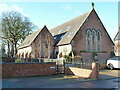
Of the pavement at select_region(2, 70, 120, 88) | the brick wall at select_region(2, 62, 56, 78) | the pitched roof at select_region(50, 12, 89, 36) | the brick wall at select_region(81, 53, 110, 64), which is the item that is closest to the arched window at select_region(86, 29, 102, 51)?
the brick wall at select_region(81, 53, 110, 64)

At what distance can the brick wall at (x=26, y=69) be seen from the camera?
14.8m

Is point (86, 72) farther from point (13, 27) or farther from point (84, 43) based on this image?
point (13, 27)

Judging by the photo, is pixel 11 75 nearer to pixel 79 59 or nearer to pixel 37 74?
pixel 37 74

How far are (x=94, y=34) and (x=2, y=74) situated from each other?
2330 cm

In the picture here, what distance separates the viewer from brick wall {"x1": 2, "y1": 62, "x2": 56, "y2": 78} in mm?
14758

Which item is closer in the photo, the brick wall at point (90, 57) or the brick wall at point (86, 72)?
the brick wall at point (86, 72)

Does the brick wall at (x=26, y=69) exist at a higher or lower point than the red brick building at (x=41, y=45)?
lower

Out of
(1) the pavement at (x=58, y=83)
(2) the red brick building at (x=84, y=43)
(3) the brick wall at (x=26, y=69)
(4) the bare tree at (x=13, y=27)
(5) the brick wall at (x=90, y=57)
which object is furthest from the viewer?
(4) the bare tree at (x=13, y=27)

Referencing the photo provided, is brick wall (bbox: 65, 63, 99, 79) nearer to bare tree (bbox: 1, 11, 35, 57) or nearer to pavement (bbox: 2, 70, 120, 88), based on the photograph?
pavement (bbox: 2, 70, 120, 88)

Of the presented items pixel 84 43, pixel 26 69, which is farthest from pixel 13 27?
pixel 26 69

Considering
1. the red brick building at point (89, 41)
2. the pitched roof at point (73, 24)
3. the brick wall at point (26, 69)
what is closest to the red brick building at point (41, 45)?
the red brick building at point (89, 41)

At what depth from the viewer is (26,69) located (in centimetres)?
1543

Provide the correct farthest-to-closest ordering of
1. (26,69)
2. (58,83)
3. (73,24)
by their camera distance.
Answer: (73,24) < (26,69) < (58,83)

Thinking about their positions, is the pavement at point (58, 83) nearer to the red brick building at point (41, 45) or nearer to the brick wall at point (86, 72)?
the brick wall at point (86, 72)
